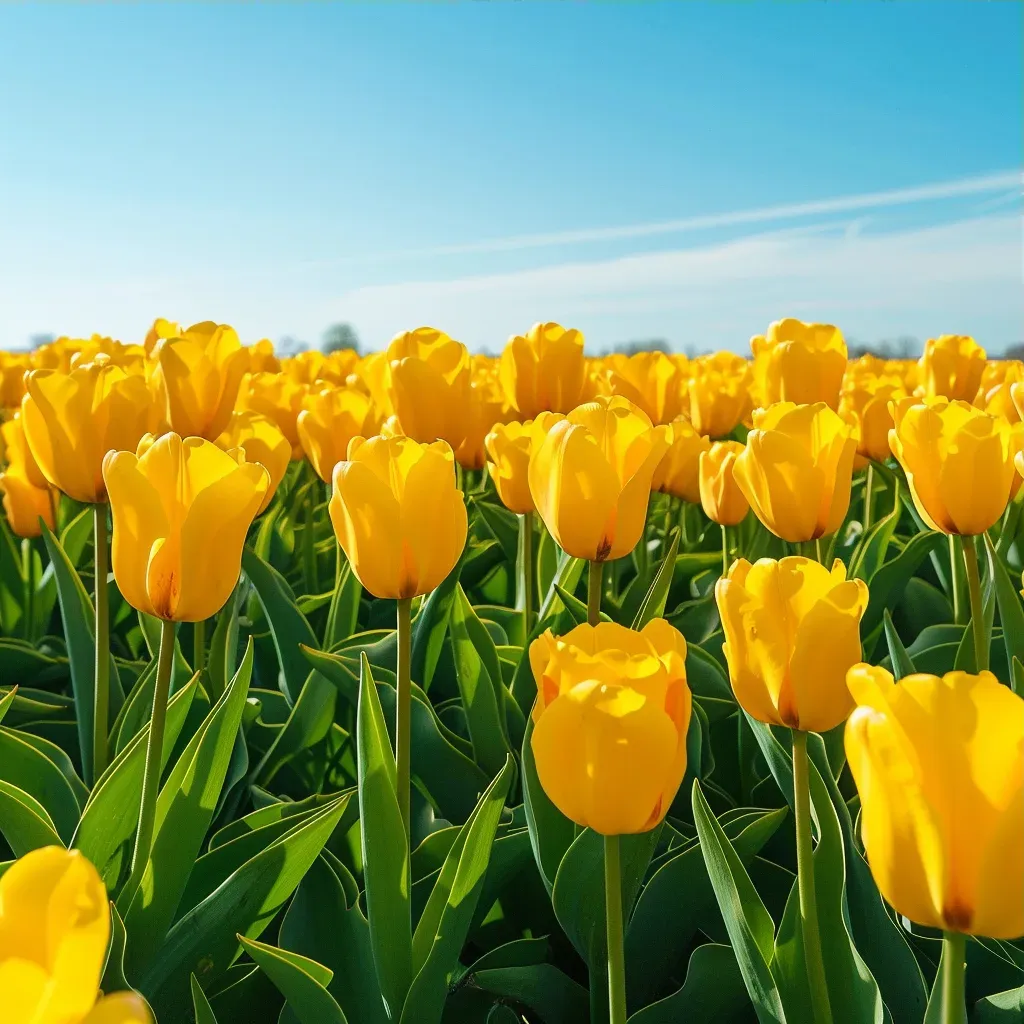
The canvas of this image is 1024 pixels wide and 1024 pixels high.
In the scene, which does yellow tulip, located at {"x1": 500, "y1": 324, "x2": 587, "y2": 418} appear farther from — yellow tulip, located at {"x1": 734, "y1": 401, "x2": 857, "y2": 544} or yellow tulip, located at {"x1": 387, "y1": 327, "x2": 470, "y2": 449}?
yellow tulip, located at {"x1": 734, "y1": 401, "x2": 857, "y2": 544}

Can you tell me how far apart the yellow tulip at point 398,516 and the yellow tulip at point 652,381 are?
1729 millimetres

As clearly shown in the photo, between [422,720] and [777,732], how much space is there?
556 mm

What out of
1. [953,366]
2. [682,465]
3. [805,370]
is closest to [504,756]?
[682,465]

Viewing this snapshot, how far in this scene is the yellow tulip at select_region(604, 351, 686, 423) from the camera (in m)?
2.99

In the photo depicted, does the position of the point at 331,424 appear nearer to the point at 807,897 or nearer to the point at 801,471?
the point at 801,471

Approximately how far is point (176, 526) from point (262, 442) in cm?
97

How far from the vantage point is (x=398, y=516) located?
1.29m

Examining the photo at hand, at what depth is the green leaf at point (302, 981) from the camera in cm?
100

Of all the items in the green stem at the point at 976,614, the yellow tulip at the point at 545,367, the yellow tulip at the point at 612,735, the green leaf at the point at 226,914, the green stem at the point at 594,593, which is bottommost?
the green leaf at the point at 226,914

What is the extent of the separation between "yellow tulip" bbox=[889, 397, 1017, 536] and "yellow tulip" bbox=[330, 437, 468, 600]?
2.37 feet

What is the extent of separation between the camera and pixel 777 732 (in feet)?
5.45

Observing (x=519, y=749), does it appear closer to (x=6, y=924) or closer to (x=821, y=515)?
(x=821, y=515)

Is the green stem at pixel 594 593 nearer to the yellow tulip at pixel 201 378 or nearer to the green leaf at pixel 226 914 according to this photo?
the green leaf at pixel 226 914

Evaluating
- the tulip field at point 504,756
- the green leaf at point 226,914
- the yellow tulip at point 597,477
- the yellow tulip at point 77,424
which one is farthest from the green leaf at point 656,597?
the yellow tulip at point 77,424
